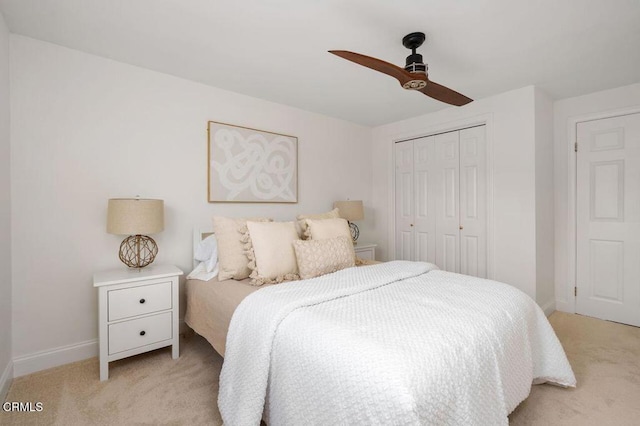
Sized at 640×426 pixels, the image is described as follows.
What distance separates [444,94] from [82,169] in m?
2.74

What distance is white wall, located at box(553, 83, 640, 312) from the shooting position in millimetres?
3266

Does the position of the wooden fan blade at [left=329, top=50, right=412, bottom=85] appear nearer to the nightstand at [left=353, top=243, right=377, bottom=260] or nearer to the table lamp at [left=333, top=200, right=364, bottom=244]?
the table lamp at [left=333, top=200, right=364, bottom=244]

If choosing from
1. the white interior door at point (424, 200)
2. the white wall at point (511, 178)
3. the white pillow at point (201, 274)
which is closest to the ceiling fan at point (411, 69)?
the white wall at point (511, 178)

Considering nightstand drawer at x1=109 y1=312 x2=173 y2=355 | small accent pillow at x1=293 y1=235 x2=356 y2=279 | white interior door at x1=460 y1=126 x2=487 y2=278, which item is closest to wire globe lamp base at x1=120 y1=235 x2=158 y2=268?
nightstand drawer at x1=109 y1=312 x2=173 y2=355

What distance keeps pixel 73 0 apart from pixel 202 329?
218 centimetres

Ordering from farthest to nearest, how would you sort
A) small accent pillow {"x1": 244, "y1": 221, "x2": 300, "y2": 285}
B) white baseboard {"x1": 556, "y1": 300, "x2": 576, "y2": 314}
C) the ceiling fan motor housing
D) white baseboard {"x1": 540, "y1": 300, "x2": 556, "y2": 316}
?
white baseboard {"x1": 556, "y1": 300, "x2": 576, "y2": 314} < white baseboard {"x1": 540, "y1": 300, "x2": 556, "y2": 316} < small accent pillow {"x1": 244, "y1": 221, "x2": 300, "y2": 285} < the ceiling fan motor housing

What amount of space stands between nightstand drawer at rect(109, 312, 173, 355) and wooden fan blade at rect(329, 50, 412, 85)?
2137mm

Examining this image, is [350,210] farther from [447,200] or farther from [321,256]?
[321,256]

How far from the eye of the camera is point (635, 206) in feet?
9.70

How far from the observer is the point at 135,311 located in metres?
2.15

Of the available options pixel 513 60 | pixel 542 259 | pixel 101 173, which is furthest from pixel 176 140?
pixel 542 259

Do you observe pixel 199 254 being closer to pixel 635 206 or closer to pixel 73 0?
pixel 73 0

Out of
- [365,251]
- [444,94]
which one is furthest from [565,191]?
[365,251]

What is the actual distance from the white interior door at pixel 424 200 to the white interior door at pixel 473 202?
36 cm
